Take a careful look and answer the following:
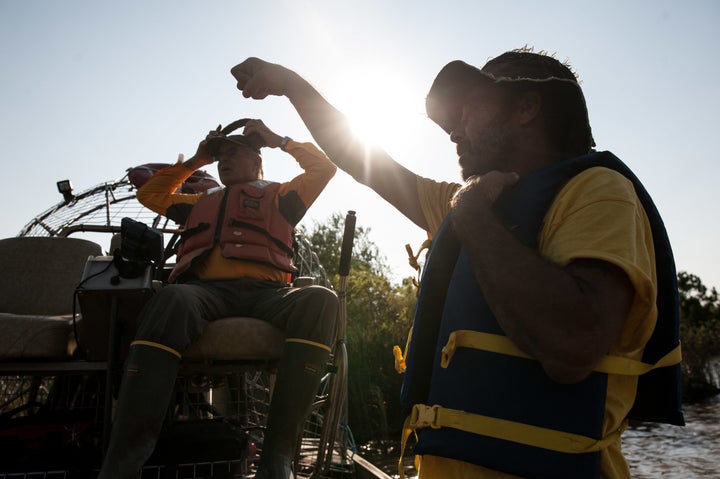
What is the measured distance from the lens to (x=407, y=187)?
5.39 ft

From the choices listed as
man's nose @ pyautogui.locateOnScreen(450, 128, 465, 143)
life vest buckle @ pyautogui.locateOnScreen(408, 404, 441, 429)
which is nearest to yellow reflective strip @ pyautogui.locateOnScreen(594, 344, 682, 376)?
life vest buckle @ pyautogui.locateOnScreen(408, 404, 441, 429)

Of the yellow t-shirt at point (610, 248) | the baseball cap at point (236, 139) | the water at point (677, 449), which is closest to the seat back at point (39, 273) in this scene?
the baseball cap at point (236, 139)

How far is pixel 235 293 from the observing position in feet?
9.53

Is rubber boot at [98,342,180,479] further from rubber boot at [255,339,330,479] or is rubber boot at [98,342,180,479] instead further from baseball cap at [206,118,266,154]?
baseball cap at [206,118,266,154]

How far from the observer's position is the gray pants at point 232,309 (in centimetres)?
239

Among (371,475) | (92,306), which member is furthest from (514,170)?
(371,475)

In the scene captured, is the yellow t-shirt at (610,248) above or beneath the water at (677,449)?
above

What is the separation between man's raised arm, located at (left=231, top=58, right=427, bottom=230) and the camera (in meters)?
1.64

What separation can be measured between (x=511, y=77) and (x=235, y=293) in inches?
76.9

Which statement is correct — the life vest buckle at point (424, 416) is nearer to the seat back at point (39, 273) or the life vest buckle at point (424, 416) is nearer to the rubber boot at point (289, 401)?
the rubber boot at point (289, 401)

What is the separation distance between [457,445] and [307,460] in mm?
2886

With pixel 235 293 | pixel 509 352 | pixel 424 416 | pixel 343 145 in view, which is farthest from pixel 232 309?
pixel 509 352

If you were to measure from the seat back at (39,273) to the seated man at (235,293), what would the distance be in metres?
0.58

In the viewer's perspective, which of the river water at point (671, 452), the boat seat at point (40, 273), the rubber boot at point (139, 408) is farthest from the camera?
the river water at point (671, 452)
